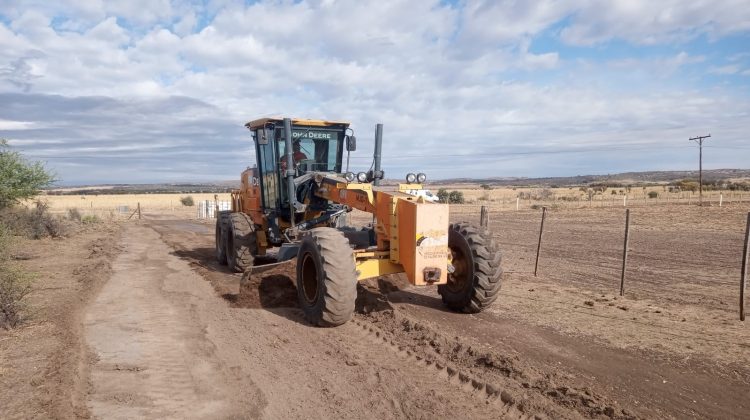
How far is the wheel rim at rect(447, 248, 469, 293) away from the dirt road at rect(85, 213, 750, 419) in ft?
1.40

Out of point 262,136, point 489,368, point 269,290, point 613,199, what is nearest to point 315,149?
point 262,136

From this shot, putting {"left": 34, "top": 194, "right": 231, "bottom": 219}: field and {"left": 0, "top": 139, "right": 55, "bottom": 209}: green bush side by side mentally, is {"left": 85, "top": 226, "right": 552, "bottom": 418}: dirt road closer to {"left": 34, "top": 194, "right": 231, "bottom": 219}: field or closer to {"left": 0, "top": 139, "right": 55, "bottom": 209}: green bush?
{"left": 0, "top": 139, "right": 55, "bottom": 209}: green bush

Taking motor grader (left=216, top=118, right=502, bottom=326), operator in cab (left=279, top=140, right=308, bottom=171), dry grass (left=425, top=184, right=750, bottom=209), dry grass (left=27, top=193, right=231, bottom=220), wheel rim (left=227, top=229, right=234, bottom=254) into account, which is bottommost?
dry grass (left=27, top=193, right=231, bottom=220)

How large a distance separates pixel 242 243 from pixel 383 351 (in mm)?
6367

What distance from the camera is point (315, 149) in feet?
37.8

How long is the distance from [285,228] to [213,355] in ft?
17.8

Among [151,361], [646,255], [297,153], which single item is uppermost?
[297,153]

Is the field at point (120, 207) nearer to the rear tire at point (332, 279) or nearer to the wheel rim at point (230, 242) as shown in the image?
the wheel rim at point (230, 242)

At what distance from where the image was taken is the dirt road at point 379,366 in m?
4.94

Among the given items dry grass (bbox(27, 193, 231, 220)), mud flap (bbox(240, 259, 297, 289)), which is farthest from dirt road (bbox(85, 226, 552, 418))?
dry grass (bbox(27, 193, 231, 220))

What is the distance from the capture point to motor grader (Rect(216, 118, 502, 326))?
729cm

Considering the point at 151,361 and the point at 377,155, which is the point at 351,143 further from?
the point at 151,361

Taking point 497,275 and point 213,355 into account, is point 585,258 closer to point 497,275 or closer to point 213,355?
point 497,275

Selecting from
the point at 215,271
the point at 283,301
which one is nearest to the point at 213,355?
the point at 283,301
